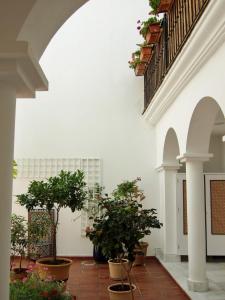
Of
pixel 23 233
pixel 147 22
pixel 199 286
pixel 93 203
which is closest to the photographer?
pixel 199 286

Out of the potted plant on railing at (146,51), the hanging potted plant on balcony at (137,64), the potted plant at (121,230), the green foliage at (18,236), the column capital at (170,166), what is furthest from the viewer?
the hanging potted plant on balcony at (137,64)

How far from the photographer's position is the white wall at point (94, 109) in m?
9.66

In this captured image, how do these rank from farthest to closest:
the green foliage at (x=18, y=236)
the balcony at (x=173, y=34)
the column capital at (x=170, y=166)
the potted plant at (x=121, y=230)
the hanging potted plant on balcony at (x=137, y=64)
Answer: the hanging potted plant on balcony at (x=137, y=64), the column capital at (x=170, y=166), the green foliage at (x=18, y=236), the potted plant at (x=121, y=230), the balcony at (x=173, y=34)

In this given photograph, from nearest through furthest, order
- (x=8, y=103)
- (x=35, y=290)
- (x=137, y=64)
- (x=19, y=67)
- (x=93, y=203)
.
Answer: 1. (x=19, y=67)
2. (x=8, y=103)
3. (x=35, y=290)
4. (x=137, y=64)
5. (x=93, y=203)

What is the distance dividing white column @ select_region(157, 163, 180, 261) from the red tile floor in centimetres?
43

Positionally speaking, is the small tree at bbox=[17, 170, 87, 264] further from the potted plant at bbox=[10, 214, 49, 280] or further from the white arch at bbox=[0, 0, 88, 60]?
the white arch at bbox=[0, 0, 88, 60]

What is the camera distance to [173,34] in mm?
5965

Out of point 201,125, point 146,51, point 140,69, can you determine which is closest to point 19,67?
point 201,125

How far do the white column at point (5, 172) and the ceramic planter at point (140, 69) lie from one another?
714cm

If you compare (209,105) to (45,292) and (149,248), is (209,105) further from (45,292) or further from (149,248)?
(149,248)

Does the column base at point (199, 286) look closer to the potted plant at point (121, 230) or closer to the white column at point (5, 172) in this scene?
the potted plant at point (121, 230)

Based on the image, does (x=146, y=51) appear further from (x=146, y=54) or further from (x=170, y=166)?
(x=170, y=166)

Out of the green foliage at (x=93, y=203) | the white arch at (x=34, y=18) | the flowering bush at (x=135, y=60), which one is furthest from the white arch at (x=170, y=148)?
the white arch at (x=34, y=18)

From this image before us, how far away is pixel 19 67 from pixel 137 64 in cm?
733
